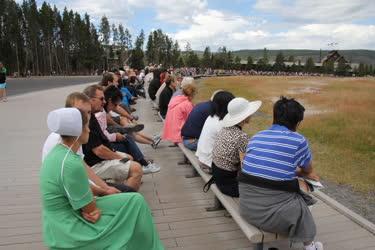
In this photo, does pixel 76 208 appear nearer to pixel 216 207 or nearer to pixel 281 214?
pixel 281 214

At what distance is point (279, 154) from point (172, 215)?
1.83 m

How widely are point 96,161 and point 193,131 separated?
1.83 metres

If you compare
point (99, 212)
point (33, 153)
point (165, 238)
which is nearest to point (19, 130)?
point (33, 153)

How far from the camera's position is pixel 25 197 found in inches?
213

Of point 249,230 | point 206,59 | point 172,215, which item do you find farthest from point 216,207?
point 206,59

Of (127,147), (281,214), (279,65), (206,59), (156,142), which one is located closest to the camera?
(281,214)

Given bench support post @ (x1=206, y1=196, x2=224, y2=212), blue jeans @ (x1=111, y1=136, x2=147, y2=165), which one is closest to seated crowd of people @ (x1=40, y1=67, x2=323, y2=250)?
bench support post @ (x1=206, y1=196, x2=224, y2=212)

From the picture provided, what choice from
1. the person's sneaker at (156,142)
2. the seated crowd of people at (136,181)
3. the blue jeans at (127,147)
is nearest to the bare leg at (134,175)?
the seated crowd of people at (136,181)

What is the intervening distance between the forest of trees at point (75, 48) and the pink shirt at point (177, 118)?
5393cm

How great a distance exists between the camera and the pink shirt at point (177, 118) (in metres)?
7.13

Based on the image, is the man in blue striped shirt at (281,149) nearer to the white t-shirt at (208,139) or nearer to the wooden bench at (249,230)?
the wooden bench at (249,230)

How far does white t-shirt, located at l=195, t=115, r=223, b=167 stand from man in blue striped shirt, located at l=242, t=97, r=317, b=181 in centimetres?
152

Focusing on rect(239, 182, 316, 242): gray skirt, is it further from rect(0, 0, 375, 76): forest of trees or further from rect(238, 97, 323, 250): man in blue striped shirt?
rect(0, 0, 375, 76): forest of trees

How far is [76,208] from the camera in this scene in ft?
9.37
